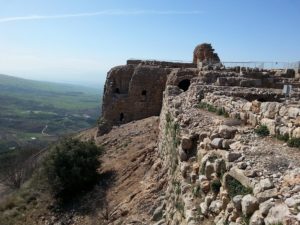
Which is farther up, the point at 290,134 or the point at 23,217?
the point at 290,134

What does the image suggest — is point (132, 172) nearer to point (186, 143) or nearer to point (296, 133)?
point (186, 143)

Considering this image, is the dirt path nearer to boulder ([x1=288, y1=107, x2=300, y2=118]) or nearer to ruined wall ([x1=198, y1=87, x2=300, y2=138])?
ruined wall ([x1=198, y1=87, x2=300, y2=138])

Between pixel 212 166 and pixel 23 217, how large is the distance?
41.2 feet

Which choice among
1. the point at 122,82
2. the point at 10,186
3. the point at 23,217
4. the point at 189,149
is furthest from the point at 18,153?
the point at 189,149

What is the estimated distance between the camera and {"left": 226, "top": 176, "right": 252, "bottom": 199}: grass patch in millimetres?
5639

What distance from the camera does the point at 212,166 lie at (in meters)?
7.05

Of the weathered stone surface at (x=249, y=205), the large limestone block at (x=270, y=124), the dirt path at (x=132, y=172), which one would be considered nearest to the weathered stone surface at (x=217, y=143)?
the large limestone block at (x=270, y=124)

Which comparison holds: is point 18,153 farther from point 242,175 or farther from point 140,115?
point 242,175

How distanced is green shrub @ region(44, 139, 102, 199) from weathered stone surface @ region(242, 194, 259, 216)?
12.5m

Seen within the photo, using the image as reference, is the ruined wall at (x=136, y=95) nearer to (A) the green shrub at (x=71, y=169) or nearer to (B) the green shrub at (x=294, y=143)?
(A) the green shrub at (x=71, y=169)

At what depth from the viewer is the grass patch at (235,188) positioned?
5639 mm

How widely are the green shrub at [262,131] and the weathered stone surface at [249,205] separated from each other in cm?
271

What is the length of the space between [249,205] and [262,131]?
9.65 ft

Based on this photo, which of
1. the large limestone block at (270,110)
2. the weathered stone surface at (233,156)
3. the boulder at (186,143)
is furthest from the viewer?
the boulder at (186,143)
